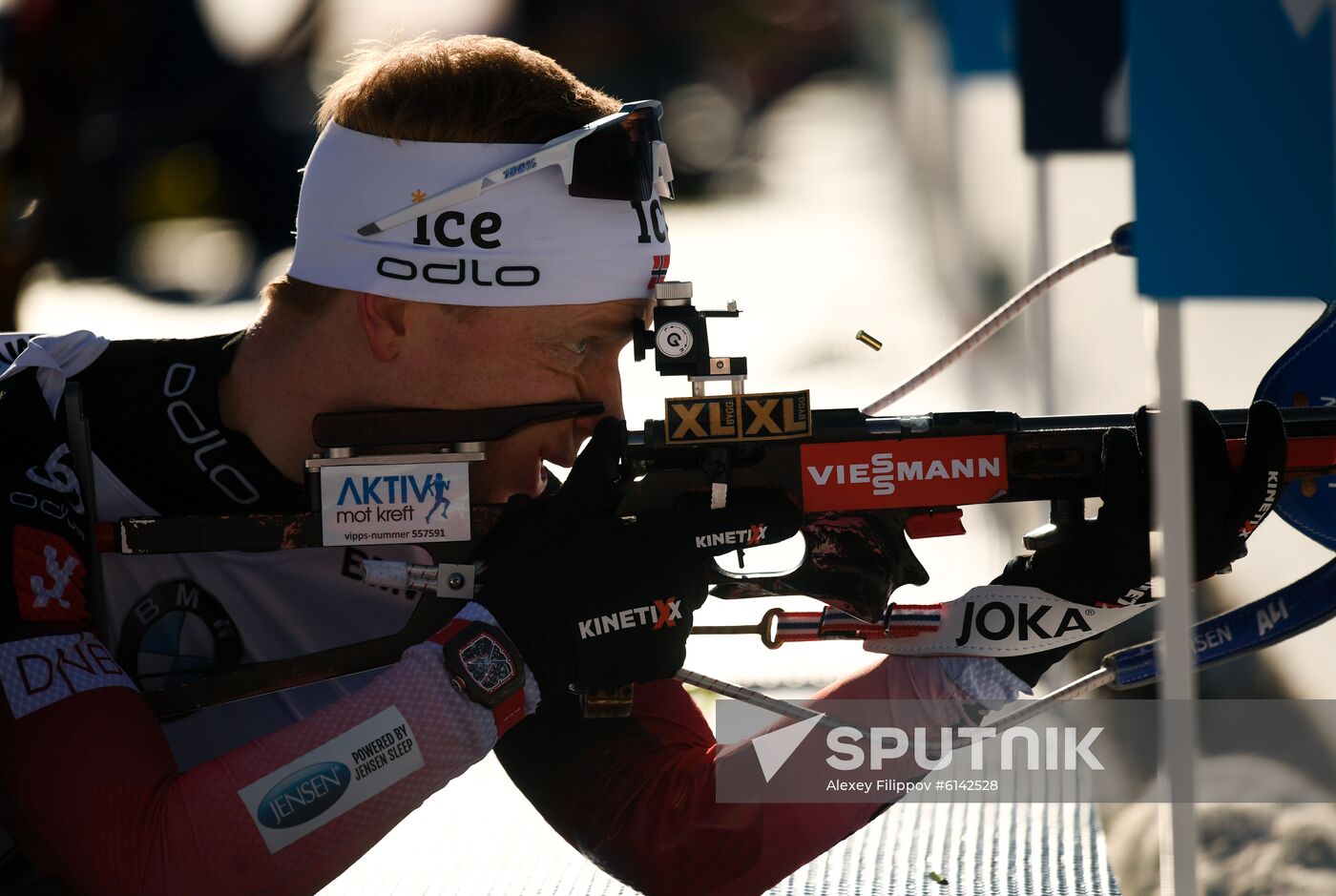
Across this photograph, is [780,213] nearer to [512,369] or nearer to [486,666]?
[512,369]

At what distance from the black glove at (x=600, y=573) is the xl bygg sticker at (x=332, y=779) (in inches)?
7.9

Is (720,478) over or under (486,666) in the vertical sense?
over

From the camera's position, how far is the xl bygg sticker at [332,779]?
1847mm

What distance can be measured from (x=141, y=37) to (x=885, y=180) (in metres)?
7.67

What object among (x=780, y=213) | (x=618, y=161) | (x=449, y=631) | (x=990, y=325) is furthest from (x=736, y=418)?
(x=780, y=213)

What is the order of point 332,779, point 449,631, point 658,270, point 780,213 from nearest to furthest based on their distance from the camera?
1. point 332,779
2. point 449,631
3. point 658,270
4. point 780,213

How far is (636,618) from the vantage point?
2.05 m

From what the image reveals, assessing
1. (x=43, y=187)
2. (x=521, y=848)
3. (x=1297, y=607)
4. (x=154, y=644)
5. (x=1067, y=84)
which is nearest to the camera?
(x=154, y=644)

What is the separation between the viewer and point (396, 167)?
7.36ft

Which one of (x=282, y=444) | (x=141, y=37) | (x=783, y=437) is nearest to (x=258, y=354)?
(x=282, y=444)

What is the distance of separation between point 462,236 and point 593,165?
0.22m

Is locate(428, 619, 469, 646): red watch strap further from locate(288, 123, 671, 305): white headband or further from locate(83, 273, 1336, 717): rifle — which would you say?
locate(288, 123, 671, 305): white headband

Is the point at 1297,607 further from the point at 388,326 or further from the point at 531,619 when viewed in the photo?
the point at 388,326

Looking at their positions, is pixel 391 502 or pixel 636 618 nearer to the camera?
pixel 636 618
